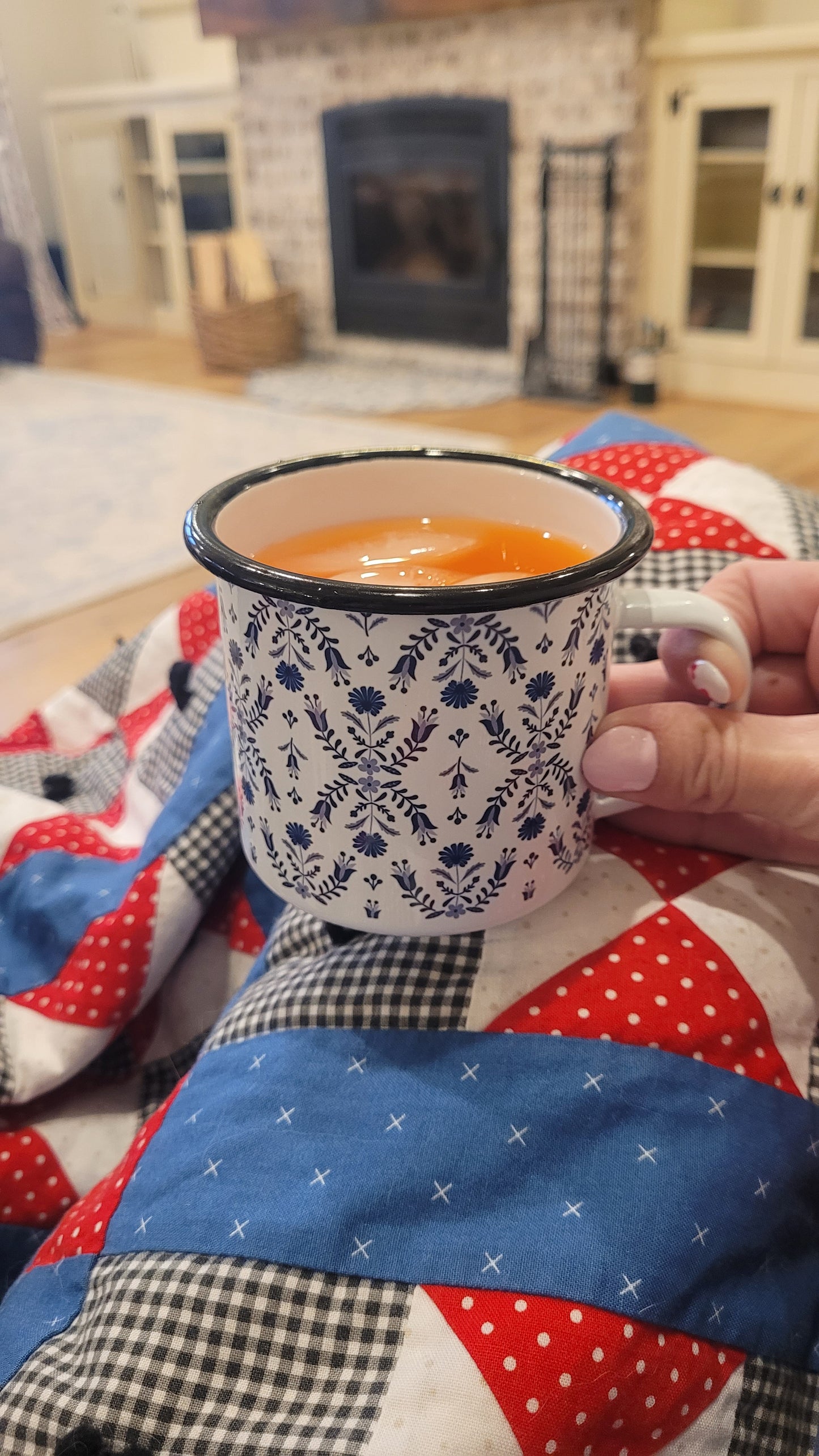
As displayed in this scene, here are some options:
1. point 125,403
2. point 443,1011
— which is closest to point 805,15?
point 125,403

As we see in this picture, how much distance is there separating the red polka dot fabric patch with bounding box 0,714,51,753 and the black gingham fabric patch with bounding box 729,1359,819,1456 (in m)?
0.70

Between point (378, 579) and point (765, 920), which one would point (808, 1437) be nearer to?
point (765, 920)

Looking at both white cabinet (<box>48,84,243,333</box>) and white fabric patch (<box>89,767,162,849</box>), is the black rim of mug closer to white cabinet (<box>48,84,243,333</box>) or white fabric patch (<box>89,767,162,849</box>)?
white fabric patch (<box>89,767,162,849</box>)

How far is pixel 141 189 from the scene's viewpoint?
4539mm

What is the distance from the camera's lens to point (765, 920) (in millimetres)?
502

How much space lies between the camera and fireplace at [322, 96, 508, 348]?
10.5 ft

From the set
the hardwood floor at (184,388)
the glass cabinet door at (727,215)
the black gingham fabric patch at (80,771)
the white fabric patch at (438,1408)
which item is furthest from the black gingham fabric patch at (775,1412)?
the glass cabinet door at (727,215)

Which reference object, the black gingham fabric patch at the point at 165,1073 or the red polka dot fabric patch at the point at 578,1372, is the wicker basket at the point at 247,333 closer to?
the black gingham fabric patch at the point at 165,1073

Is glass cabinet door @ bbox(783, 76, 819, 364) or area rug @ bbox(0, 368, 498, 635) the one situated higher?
glass cabinet door @ bbox(783, 76, 819, 364)

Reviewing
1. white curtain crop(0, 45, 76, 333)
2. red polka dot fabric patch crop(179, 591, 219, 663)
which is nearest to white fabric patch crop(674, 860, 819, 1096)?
red polka dot fabric patch crop(179, 591, 219, 663)

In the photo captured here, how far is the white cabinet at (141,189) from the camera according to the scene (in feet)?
13.3

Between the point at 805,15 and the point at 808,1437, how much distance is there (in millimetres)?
3577

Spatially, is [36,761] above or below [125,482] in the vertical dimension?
above

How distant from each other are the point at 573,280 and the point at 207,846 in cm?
295
